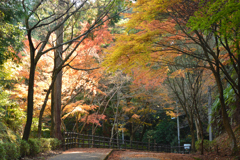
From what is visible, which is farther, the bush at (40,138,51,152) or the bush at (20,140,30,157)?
the bush at (40,138,51,152)

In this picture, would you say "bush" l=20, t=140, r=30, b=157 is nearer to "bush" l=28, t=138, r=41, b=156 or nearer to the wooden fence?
"bush" l=28, t=138, r=41, b=156

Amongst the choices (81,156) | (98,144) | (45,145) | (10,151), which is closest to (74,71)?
(98,144)

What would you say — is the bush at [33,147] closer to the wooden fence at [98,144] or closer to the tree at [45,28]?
the tree at [45,28]

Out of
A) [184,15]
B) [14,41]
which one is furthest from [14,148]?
[184,15]

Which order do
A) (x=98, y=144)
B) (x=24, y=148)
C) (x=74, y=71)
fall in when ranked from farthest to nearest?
(x=98, y=144), (x=74, y=71), (x=24, y=148)

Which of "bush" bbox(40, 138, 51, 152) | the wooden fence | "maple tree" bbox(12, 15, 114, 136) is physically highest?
"maple tree" bbox(12, 15, 114, 136)

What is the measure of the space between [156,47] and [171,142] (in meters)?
20.5

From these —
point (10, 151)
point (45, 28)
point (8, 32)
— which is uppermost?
point (45, 28)

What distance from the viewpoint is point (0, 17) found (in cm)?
790

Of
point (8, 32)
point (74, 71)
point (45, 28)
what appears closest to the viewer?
point (8, 32)

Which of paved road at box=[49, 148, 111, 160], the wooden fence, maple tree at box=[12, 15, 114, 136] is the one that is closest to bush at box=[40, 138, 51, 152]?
paved road at box=[49, 148, 111, 160]

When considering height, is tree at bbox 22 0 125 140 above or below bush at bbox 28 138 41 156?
above

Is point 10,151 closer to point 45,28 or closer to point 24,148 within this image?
point 24,148

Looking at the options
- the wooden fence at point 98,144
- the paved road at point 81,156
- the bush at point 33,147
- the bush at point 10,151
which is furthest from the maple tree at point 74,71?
the bush at point 10,151
